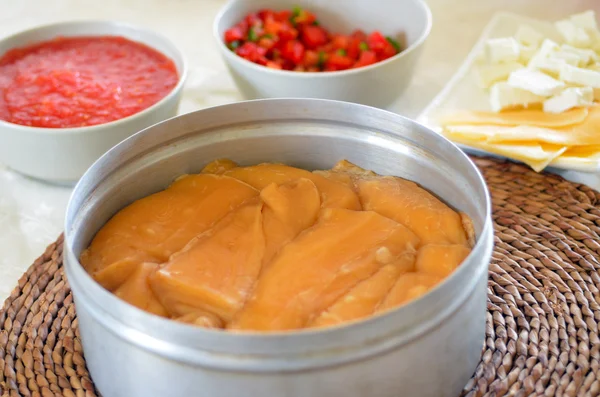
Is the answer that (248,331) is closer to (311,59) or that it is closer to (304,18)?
(311,59)

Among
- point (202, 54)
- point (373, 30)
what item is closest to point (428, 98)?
point (373, 30)


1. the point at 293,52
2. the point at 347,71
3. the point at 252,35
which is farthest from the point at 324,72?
the point at 252,35

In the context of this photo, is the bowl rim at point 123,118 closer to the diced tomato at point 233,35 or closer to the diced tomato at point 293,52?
the diced tomato at point 233,35

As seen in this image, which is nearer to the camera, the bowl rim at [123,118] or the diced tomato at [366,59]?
the bowl rim at [123,118]

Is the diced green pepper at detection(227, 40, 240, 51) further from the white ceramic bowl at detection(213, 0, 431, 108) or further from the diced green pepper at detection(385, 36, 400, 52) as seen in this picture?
the diced green pepper at detection(385, 36, 400, 52)

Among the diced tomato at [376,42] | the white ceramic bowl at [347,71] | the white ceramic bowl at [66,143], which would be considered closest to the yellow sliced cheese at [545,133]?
the white ceramic bowl at [347,71]

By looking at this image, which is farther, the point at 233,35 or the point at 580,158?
the point at 233,35
